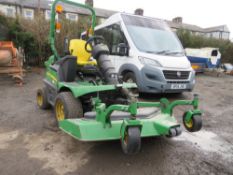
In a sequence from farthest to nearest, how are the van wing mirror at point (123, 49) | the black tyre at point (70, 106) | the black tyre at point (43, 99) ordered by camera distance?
the van wing mirror at point (123, 49) < the black tyre at point (43, 99) < the black tyre at point (70, 106)

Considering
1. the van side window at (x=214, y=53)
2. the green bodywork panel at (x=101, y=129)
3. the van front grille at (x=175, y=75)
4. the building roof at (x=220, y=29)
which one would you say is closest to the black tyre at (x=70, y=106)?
the green bodywork panel at (x=101, y=129)

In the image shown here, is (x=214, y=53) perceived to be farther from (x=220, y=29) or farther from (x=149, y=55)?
(x=220, y=29)

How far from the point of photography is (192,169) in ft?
7.44

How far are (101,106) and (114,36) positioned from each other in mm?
4237

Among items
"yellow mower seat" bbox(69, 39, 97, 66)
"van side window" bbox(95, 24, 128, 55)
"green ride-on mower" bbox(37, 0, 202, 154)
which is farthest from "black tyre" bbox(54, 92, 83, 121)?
"van side window" bbox(95, 24, 128, 55)

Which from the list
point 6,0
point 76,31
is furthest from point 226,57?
point 6,0

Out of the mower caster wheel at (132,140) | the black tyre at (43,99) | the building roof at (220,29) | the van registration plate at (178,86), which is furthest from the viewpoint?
the building roof at (220,29)

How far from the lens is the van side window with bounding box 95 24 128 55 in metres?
5.75

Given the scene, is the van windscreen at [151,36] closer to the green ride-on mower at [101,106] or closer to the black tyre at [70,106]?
the green ride-on mower at [101,106]

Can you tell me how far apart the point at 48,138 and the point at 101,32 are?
4.86 m

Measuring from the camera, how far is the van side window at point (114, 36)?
18.9 feet

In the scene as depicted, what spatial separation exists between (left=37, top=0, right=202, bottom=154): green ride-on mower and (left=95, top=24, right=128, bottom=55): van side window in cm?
198

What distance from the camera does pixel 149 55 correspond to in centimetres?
502

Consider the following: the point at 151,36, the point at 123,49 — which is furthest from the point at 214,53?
the point at 123,49
